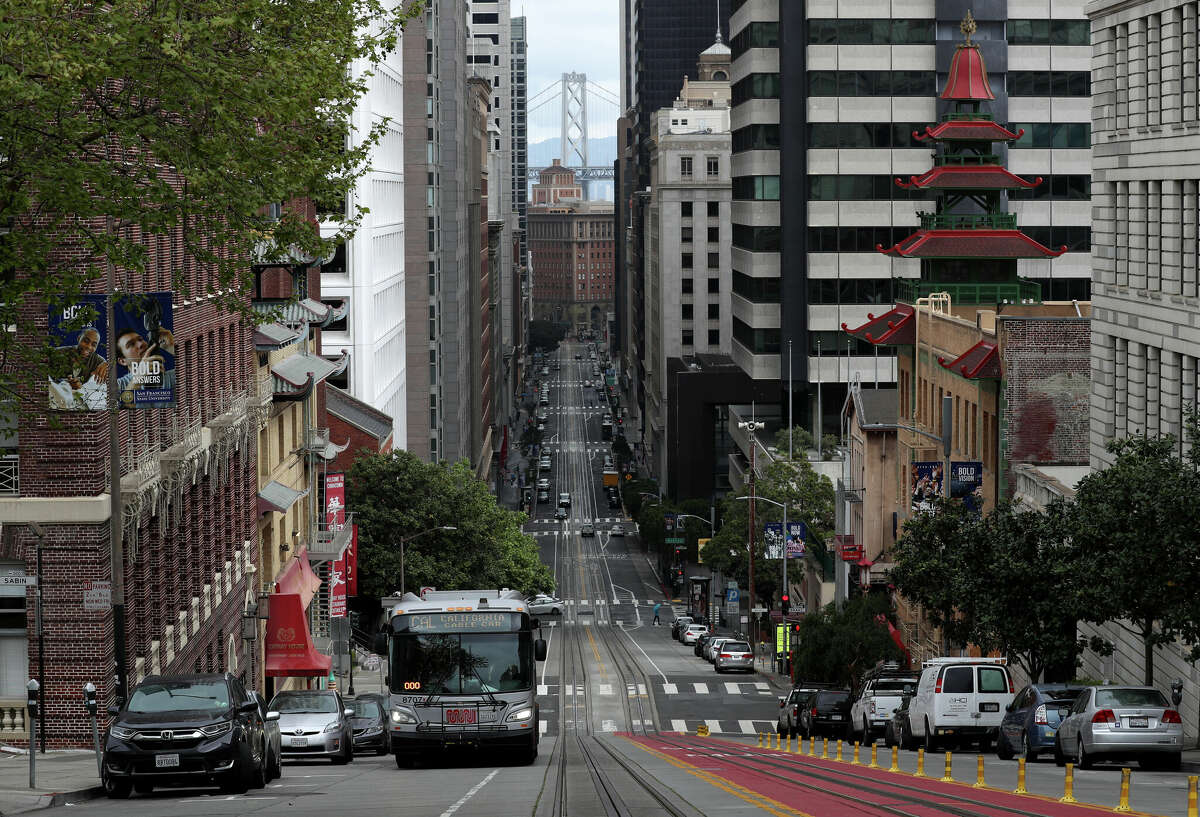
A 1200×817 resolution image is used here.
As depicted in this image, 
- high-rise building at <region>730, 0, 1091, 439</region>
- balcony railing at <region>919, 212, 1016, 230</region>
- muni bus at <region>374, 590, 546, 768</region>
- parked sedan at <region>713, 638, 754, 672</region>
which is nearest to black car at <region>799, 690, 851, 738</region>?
muni bus at <region>374, 590, 546, 768</region>

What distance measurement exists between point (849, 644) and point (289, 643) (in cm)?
1911

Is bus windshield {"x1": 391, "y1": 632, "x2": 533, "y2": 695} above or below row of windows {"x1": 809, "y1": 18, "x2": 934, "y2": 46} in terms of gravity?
below

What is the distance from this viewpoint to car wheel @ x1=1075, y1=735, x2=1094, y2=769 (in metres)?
27.0

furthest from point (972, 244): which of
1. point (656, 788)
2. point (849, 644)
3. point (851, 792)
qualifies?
point (851, 792)

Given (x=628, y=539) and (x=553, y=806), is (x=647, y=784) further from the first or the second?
(x=628, y=539)

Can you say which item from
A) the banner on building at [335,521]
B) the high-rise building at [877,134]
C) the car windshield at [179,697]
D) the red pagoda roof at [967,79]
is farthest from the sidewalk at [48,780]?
the high-rise building at [877,134]

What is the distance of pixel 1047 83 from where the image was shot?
336ft

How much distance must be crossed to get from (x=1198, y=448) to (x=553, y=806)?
12.9 meters

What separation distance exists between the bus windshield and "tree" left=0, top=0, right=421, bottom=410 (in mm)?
9697

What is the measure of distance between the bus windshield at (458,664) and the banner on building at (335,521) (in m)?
35.6

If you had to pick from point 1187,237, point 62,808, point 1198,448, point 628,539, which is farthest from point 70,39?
point 628,539

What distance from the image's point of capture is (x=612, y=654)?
9131cm

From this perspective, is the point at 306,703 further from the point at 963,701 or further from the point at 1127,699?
the point at 1127,699

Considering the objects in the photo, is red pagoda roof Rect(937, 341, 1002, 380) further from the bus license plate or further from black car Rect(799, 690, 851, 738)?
the bus license plate
